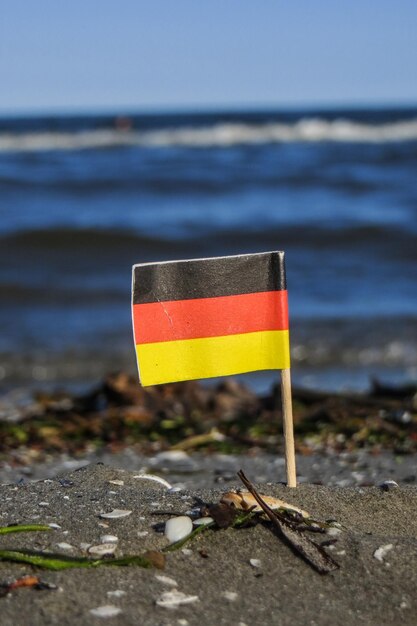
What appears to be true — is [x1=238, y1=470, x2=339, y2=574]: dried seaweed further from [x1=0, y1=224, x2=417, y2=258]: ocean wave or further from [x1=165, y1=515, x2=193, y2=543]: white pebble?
[x1=0, y1=224, x2=417, y2=258]: ocean wave

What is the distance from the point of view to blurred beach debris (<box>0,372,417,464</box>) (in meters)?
4.92

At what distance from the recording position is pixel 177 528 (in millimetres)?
2496

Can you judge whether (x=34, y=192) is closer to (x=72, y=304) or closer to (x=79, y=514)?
(x=72, y=304)

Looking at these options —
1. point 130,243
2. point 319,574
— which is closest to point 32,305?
point 130,243

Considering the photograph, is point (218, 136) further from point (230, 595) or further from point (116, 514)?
point (230, 595)

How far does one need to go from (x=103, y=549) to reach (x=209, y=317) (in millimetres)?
759

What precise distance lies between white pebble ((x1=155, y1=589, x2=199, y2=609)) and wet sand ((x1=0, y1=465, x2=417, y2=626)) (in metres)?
0.01

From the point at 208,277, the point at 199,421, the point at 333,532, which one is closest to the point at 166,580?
the point at 333,532

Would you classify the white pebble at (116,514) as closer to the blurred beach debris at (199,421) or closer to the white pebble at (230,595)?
the white pebble at (230,595)

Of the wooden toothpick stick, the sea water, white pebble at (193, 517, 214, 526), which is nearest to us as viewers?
white pebble at (193, 517, 214, 526)

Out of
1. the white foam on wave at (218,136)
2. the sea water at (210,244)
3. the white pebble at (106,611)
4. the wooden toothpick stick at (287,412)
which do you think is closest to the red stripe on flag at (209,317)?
the wooden toothpick stick at (287,412)

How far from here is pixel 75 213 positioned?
14797 millimetres

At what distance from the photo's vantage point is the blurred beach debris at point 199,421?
16.1 feet

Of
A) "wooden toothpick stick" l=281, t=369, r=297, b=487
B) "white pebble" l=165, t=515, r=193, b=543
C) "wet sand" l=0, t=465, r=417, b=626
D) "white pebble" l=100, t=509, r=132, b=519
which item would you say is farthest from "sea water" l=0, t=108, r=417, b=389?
"white pebble" l=165, t=515, r=193, b=543
